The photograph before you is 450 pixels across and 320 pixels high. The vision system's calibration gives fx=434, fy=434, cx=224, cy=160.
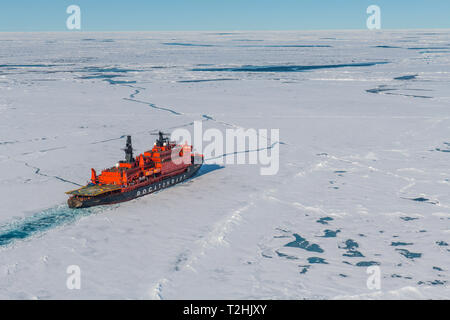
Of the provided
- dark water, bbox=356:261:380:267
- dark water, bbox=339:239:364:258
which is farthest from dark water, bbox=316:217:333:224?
dark water, bbox=356:261:380:267

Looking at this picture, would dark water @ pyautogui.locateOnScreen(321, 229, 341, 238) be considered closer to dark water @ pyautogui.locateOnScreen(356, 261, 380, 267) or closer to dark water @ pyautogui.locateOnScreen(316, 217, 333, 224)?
dark water @ pyautogui.locateOnScreen(316, 217, 333, 224)

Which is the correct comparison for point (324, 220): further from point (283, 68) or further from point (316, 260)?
point (283, 68)

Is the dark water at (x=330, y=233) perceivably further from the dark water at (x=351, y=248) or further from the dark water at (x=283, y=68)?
the dark water at (x=283, y=68)

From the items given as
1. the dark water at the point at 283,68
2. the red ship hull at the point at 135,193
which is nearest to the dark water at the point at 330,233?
the red ship hull at the point at 135,193

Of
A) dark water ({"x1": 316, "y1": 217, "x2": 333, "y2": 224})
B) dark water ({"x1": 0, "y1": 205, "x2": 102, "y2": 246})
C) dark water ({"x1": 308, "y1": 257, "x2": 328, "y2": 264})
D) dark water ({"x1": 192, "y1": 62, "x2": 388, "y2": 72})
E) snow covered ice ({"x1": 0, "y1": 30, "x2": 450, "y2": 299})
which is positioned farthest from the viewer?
dark water ({"x1": 192, "y1": 62, "x2": 388, "y2": 72})

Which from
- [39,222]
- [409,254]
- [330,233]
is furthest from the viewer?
[39,222]

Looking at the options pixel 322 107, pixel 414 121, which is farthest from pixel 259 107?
pixel 414 121

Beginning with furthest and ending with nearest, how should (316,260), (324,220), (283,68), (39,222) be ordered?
(283,68), (324,220), (39,222), (316,260)

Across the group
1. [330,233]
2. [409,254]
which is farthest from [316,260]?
[409,254]

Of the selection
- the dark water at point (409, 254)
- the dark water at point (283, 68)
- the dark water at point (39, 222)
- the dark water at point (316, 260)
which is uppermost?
the dark water at point (283, 68)

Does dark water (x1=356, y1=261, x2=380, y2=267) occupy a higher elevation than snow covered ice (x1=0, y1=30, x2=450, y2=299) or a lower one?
lower

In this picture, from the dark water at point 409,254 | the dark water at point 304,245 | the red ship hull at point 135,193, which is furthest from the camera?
the red ship hull at point 135,193

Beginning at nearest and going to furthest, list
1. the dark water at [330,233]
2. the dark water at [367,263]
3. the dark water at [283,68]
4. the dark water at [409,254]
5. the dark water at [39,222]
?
the dark water at [367,263] < the dark water at [409,254] < the dark water at [39,222] < the dark water at [330,233] < the dark water at [283,68]
